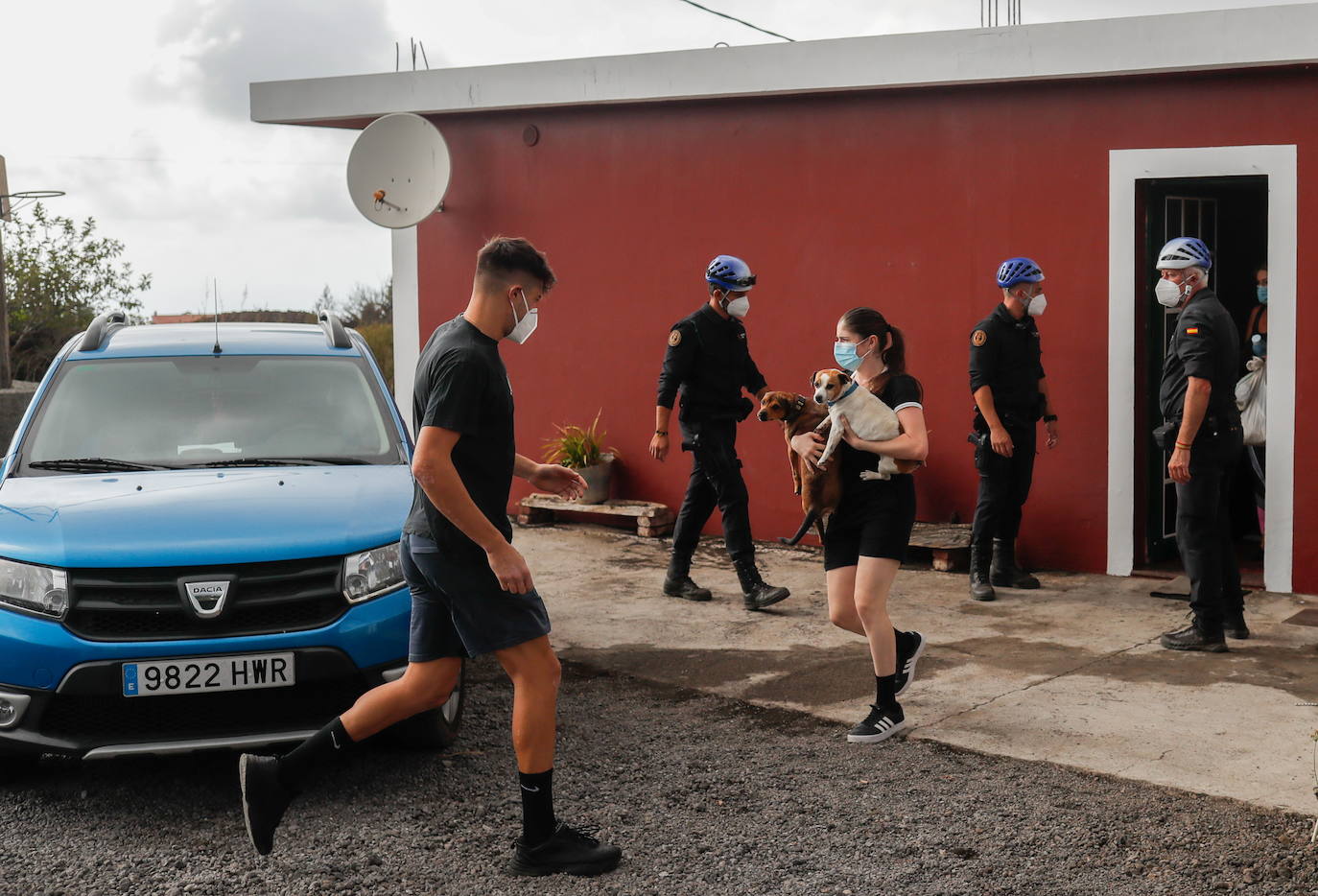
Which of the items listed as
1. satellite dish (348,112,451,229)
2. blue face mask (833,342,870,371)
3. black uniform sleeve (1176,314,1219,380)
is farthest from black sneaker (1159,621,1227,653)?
satellite dish (348,112,451,229)

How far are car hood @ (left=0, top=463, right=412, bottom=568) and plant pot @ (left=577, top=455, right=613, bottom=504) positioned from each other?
5.42 meters

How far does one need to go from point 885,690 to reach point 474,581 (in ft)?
6.92

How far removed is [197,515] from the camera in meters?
4.87

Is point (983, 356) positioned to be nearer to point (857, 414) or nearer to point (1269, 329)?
point (1269, 329)

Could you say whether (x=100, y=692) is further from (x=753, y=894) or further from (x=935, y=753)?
(x=935, y=753)

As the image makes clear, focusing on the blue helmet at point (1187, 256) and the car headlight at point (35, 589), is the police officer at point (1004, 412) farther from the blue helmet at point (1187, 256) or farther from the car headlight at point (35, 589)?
the car headlight at point (35, 589)

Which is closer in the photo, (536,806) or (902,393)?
(536,806)

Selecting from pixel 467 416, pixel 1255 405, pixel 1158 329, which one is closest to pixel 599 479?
pixel 1158 329

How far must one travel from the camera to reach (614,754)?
5285mm

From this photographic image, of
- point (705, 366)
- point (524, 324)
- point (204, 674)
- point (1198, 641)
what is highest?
point (524, 324)

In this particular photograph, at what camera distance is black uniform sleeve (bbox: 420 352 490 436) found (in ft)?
12.6

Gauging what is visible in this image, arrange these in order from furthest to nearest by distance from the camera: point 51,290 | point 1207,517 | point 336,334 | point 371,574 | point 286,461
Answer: point 51,290 < point 1207,517 < point 336,334 < point 286,461 < point 371,574

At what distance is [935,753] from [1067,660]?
1733mm

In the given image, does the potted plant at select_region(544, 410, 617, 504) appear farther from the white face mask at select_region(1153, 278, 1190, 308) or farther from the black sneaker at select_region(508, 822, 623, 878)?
the black sneaker at select_region(508, 822, 623, 878)
